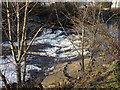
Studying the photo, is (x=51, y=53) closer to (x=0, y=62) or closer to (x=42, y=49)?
(x=42, y=49)

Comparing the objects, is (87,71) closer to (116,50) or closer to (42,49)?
(116,50)

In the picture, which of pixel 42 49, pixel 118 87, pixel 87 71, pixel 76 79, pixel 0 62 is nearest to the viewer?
pixel 118 87

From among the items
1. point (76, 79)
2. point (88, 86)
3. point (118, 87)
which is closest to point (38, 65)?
point (76, 79)

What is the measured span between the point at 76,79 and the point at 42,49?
3.88 meters

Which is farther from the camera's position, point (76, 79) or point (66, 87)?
point (76, 79)

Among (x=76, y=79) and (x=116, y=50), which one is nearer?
(x=76, y=79)

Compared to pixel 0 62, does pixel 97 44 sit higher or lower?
higher

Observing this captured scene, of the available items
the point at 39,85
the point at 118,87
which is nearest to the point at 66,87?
the point at 39,85

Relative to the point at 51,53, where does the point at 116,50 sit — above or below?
above

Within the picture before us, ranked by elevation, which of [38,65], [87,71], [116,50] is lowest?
[38,65]

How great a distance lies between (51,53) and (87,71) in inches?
115

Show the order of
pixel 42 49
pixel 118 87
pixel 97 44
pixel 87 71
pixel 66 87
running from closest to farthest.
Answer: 1. pixel 118 87
2. pixel 66 87
3. pixel 87 71
4. pixel 97 44
5. pixel 42 49

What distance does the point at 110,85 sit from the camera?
3252 millimetres

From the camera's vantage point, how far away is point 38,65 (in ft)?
18.0
